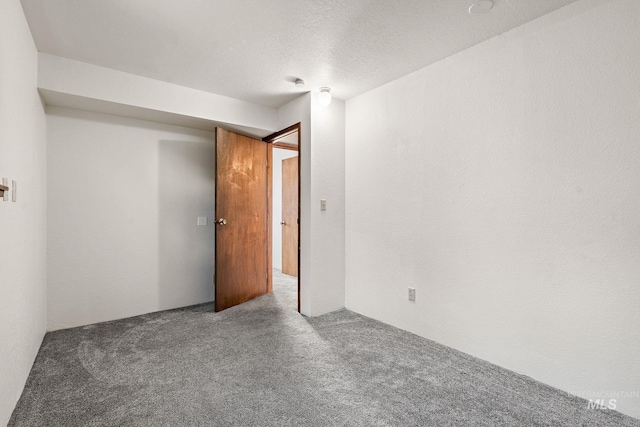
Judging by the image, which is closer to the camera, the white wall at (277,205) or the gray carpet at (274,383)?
the gray carpet at (274,383)

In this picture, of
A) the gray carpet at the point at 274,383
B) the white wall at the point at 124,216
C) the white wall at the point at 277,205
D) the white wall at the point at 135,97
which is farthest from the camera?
the white wall at the point at 277,205

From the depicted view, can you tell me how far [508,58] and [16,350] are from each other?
366 cm

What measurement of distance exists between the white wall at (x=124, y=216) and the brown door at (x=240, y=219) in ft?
1.31

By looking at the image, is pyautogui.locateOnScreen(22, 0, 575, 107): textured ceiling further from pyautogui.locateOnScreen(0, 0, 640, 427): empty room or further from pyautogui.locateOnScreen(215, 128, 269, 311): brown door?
pyautogui.locateOnScreen(215, 128, 269, 311): brown door

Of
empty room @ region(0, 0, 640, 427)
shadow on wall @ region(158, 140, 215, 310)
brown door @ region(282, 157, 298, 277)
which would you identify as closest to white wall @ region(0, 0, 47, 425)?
empty room @ region(0, 0, 640, 427)

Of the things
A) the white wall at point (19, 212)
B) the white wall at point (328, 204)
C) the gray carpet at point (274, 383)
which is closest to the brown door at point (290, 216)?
the white wall at point (328, 204)

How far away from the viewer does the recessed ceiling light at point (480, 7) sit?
1.90 m

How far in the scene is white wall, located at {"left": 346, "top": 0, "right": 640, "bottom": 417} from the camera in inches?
69.4

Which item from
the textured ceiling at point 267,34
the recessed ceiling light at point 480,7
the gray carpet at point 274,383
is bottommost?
the gray carpet at point 274,383

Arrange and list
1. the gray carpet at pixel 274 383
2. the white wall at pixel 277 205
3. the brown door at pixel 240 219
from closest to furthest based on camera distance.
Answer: the gray carpet at pixel 274 383 → the brown door at pixel 240 219 → the white wall at pixel 277 205

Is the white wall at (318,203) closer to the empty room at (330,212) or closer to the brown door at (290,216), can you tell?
the empty room at (330,212)

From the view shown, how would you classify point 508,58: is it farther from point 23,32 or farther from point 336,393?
point 23,32

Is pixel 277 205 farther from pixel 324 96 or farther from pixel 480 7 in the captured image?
pixel 480 7

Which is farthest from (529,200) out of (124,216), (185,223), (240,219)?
(124,216)
